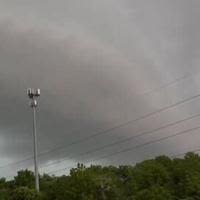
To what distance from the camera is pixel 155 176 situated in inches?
3548

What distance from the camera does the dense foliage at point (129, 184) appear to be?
6850cm

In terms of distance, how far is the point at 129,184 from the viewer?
86.6 m

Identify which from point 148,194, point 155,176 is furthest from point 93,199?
point 155,176

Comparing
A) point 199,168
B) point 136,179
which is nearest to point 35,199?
point 136,179

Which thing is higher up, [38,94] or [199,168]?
[38,94]

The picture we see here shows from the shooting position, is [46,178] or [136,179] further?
[46,178]

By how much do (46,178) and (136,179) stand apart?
2938 centimetres

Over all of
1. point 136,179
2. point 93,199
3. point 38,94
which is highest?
point 38,94

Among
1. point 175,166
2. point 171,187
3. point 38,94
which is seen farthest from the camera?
point 175,166

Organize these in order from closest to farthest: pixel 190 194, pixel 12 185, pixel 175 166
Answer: pixel 190 194 < pixel 175 166 < pixel 12 185

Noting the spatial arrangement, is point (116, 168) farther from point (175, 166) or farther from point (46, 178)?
point (175, 166)

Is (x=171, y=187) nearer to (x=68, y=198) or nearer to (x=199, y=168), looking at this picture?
(x=199, y=168)

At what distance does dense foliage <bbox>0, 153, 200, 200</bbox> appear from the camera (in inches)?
2697

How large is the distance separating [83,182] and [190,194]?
758 inches
